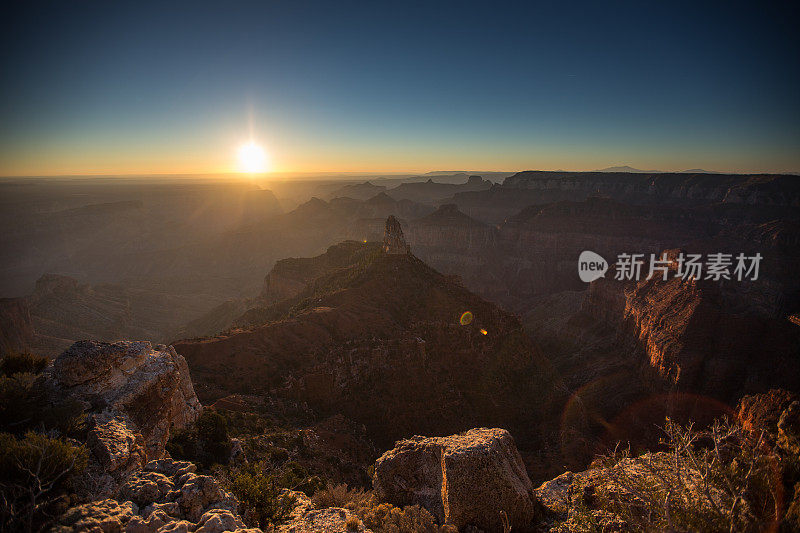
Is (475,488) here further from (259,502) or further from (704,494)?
(259,502)

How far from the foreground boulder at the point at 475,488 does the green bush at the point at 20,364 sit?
56.6 feet

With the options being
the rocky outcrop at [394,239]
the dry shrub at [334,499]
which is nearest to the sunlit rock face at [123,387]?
the dry shrub at [334,499]

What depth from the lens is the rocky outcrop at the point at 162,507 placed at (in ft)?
29.1

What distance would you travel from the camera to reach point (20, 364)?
16844 mm

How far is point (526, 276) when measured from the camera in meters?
122

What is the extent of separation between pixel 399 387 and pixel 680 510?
90.8ft

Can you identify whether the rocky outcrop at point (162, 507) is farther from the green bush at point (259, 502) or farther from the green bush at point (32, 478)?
the green bush at point (259, 502)

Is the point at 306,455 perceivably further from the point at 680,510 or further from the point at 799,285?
the point at 799,285

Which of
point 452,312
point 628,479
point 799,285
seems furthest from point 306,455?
point 799,285

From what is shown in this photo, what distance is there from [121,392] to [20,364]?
18.6 feet

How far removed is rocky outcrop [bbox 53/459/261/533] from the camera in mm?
8867

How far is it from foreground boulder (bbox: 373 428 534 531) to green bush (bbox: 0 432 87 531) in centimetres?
1232

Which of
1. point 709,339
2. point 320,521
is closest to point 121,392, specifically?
point 320,521

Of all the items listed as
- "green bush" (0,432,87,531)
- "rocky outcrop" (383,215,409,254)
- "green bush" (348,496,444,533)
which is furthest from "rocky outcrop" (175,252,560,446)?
"green bush" (0,432,87,531)
